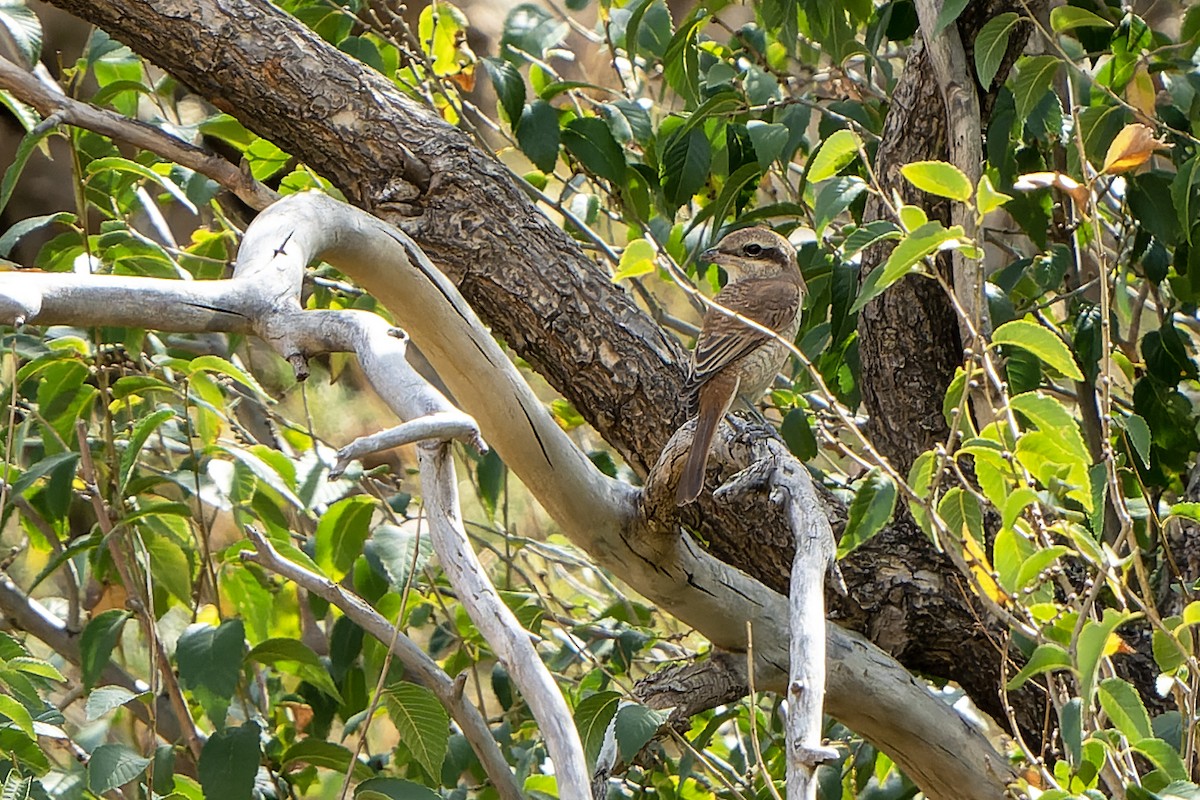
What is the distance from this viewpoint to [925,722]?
250cm

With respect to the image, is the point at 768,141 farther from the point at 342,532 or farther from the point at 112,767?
the point at 112,767

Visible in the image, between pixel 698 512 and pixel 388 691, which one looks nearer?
pixel 388 691

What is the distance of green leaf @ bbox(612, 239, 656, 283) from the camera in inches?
67.3

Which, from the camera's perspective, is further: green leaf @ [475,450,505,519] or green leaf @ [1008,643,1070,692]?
green leaf @ [475,450,505,519]

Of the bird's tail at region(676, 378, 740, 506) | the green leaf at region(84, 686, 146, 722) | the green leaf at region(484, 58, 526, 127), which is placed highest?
the green leaf at region(484, 58, 526, 127)

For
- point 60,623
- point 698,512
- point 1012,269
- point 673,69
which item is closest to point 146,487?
point 60,623

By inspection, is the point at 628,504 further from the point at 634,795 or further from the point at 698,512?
the point at 634,795

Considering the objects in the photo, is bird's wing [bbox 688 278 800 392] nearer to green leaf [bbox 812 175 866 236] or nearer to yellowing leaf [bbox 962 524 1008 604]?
green leaf [bbox 812 175 866 236]

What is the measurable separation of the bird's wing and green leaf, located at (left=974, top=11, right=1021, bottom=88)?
792 mm

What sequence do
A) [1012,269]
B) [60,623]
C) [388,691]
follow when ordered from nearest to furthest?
[388,691], [1012,269], [60,623]

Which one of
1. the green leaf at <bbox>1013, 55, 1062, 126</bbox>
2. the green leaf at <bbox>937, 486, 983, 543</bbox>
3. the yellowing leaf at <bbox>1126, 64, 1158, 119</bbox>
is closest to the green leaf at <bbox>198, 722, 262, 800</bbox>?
the green leaf at <bbox>937, 486, 983, 543</bbox>

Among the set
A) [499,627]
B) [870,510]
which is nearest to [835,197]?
[870,510]

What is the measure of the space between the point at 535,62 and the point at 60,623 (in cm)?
185

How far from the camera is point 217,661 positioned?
2234 millimetres
